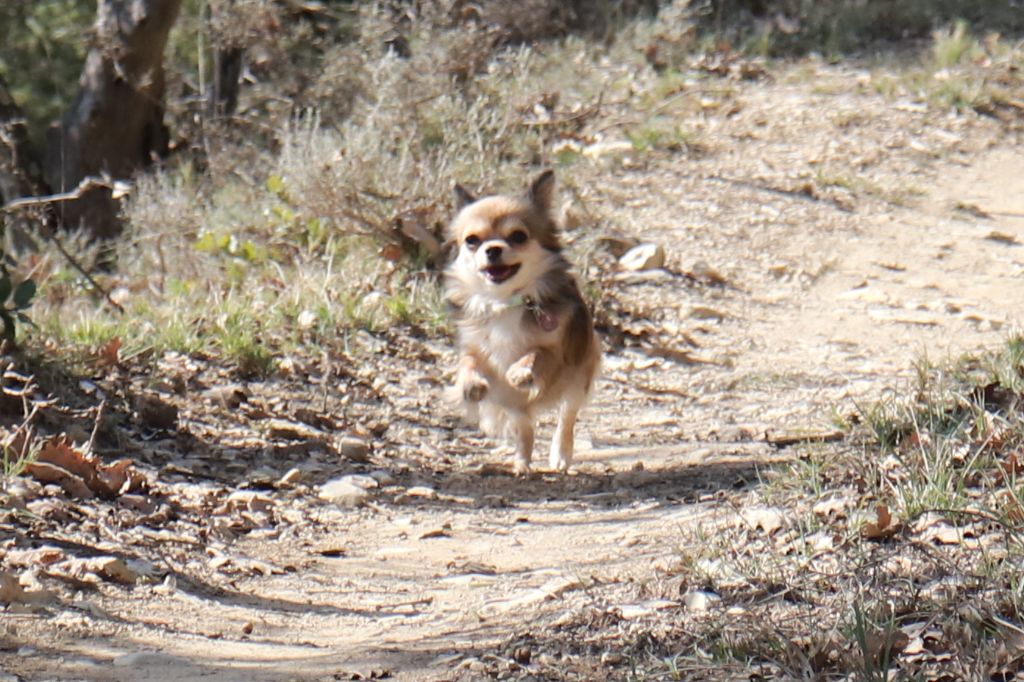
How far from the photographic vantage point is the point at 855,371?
7613 millimetres

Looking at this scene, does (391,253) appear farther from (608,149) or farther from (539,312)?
(608,149)

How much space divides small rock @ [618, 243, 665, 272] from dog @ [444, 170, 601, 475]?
2670mm

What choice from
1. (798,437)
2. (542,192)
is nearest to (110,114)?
(542,192)

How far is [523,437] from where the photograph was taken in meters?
6.52

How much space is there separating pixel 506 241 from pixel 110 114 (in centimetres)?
643

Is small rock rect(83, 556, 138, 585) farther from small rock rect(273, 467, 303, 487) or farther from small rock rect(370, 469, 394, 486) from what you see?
small rock rect(370, 469, 394, 486)

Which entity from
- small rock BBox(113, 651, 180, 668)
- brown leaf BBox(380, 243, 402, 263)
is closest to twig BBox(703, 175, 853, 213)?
brown leaf BBox(380, 243, 402, 263)


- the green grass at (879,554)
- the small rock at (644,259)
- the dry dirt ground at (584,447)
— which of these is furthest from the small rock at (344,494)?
the small rock at (644,259)

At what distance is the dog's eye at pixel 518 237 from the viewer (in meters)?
6.40

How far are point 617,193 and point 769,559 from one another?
267 inches

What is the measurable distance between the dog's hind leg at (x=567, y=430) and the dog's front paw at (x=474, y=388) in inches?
16.9

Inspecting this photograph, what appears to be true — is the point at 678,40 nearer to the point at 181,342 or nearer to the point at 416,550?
the point at 181,342

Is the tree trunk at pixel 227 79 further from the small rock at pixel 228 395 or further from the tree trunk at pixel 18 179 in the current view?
the small rock at pixel 228 395

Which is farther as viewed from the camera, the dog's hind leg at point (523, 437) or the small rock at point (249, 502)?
the dog's hind leg at point (523, 437)
